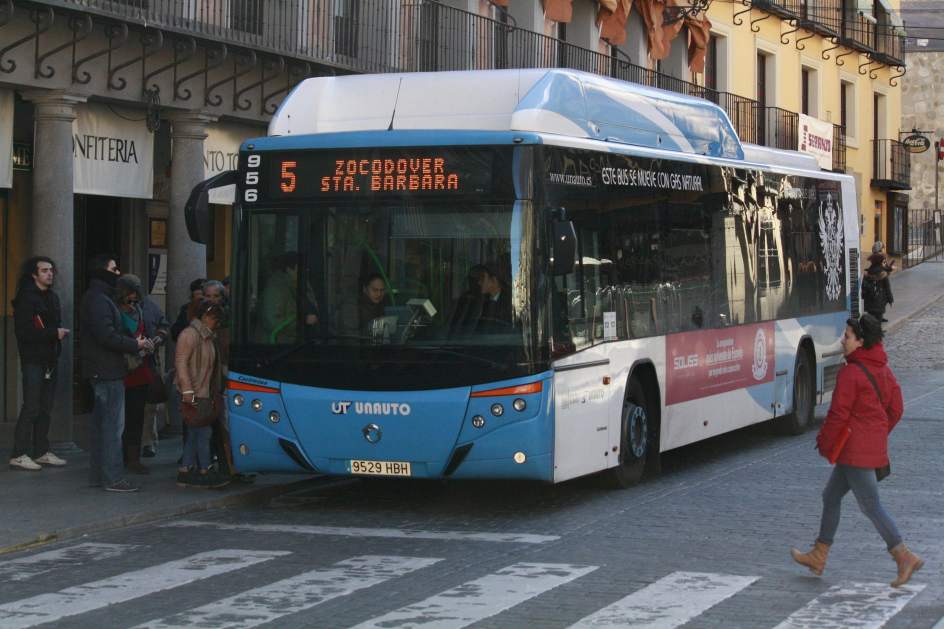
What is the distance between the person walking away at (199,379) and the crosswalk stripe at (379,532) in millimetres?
1465

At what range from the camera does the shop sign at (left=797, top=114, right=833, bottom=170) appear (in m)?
39.2

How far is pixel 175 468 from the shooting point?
14906 millimetres

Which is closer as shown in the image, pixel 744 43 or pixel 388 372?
pixel 388 372

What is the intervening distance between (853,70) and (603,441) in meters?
35.3

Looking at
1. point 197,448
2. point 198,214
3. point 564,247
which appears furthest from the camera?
point 197,448

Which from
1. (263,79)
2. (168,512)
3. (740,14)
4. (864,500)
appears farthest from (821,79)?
(864,500)

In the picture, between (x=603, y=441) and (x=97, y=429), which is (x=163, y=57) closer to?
(x=97, y=429)

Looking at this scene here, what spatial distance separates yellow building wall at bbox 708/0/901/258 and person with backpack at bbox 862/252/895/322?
24.6 feet

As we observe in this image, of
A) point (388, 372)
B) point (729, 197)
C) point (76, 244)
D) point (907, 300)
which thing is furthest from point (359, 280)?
point (907, 300)

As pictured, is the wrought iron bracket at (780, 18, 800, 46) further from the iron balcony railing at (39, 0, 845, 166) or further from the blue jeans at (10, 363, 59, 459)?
the blue jeans at (10, 363, 59, 459)

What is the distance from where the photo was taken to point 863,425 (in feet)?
30.5

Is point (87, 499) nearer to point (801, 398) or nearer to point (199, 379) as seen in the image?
point (199, 379)

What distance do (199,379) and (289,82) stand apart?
284 inches

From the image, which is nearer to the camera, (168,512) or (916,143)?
(168,512)
